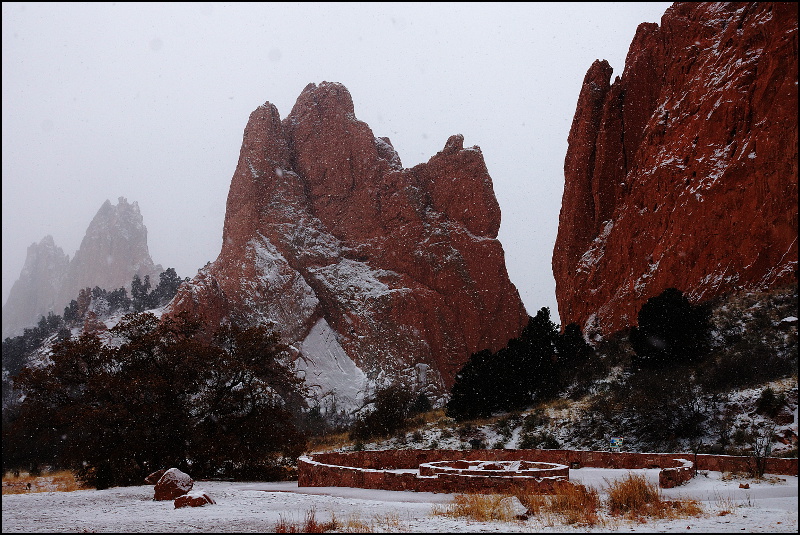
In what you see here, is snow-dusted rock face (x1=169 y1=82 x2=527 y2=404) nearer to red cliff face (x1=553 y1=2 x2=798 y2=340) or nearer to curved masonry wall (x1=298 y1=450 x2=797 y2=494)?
red cliff face (x1=553 y1=2 x2=798 y2=340)

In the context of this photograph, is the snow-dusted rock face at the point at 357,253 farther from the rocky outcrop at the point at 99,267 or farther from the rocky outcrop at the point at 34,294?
the rocky outcrop at the point at 34,294

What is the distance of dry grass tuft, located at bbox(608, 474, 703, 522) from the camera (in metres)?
8.40

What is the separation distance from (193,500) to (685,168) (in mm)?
34745

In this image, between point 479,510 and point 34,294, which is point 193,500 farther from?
point 34,294

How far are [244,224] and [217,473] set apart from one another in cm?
6391

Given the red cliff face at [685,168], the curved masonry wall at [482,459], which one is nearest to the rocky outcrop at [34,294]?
the red cliff face at [685,168]

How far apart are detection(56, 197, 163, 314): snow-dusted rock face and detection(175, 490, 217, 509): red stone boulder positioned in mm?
168771

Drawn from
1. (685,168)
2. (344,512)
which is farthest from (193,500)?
(685,168)

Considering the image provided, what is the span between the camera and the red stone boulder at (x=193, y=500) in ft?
32.9

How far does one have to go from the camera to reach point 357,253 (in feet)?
274

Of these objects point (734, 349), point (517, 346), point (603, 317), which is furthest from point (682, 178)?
point (734, 349)

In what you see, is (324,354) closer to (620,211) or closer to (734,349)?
(620,211)

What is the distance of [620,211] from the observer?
1694 inches

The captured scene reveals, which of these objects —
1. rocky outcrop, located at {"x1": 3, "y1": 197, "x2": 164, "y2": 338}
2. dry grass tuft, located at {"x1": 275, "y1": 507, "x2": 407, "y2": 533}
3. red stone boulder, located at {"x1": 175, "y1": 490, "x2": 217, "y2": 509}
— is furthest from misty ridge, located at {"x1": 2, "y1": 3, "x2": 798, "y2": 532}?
rocky outcrop, located at {"x1": 3, "y1": 197, "x2": 164, "y2": 338}
